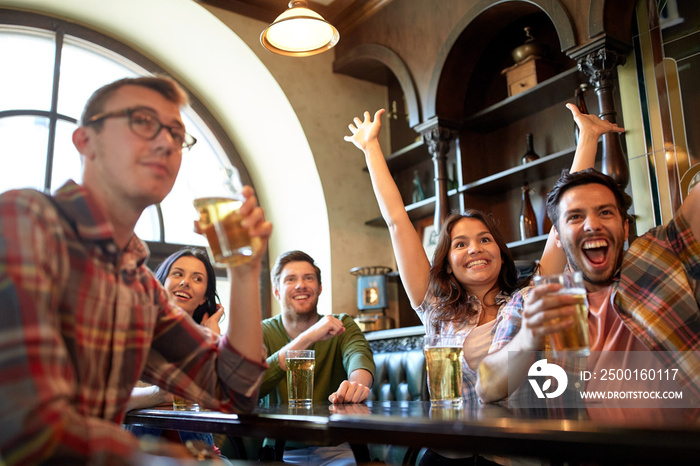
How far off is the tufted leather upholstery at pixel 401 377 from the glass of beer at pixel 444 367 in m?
1.36

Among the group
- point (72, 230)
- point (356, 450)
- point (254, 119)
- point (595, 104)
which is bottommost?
point (356, 450)

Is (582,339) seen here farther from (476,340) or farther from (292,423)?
(476,340)

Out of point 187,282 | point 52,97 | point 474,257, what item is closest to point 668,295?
point 474,257

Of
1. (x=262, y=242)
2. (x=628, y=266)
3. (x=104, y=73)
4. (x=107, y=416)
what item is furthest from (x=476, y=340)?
(x=104, y=73)

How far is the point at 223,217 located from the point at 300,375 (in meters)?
0.66

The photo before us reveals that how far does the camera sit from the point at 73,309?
0.93 m

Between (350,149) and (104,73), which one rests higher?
(104,73)

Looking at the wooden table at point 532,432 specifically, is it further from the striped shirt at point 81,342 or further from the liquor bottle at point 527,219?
the liquor bottle at point 527,219

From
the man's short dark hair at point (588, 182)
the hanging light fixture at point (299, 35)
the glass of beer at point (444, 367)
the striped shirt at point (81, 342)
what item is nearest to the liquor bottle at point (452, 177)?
the hanging light fixture at point (299, 35)

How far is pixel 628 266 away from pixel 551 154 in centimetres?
224

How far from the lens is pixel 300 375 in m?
1.64

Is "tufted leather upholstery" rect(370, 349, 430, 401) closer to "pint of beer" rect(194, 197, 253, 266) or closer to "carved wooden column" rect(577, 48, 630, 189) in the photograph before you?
"carved wooden column" rect(577, 48, 630, 189)

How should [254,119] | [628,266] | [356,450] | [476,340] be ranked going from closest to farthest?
[356,450] < [628,266] < [476,340] < [254,119]

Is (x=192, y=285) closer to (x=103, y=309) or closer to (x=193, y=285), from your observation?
(x=193, y=285)
